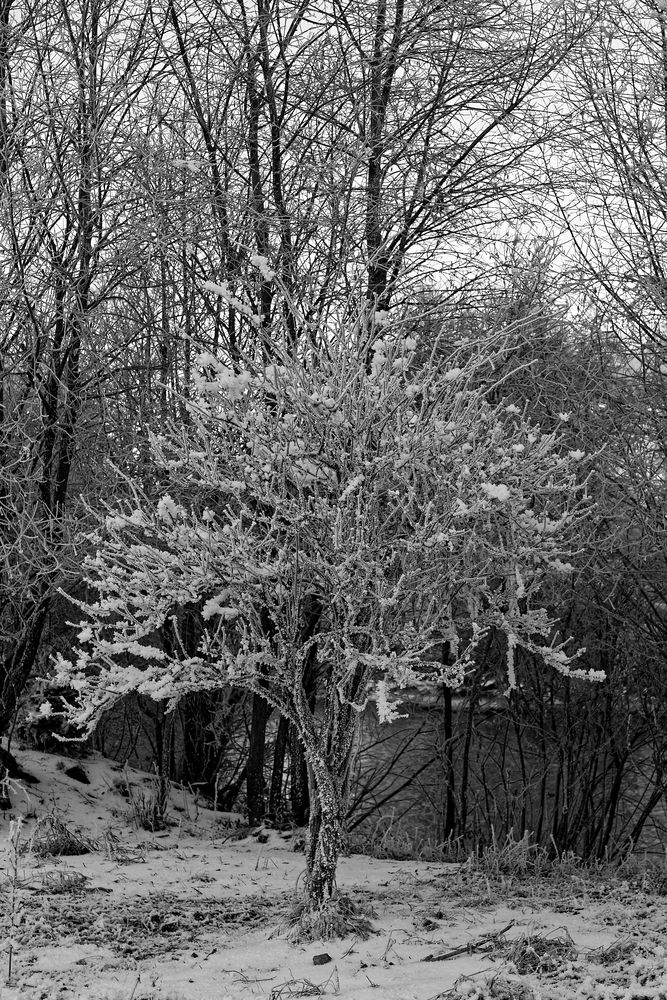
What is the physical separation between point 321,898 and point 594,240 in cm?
534

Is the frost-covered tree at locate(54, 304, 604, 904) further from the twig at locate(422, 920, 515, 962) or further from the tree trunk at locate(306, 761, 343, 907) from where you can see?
the twig at locate(422, 920, 515, 962)

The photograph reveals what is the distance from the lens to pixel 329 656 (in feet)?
16.3

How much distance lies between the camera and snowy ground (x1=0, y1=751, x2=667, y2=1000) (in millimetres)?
3961

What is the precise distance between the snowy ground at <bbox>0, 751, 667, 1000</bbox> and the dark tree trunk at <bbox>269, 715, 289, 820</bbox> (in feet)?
2.84

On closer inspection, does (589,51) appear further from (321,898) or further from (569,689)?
(321,898)

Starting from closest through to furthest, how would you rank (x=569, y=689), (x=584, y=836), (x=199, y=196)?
(x=199, y=196) < (x=569, y=689) < (x=584, y=836)

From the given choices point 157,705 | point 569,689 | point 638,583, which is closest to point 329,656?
point 638,583

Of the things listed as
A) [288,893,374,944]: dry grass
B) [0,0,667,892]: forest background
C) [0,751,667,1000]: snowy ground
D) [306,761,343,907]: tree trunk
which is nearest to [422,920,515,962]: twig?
[0,751,667,1000]: snowy ground

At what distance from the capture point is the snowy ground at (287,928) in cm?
396

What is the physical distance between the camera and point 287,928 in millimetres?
4742

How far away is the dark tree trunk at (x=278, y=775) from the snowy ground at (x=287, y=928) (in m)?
0.87

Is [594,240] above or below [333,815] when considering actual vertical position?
above

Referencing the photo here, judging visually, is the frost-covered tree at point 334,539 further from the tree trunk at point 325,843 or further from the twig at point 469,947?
the twig at point 469,947

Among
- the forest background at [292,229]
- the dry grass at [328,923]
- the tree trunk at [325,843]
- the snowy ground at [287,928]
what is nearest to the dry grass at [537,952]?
the snowy ground at [287,928]
